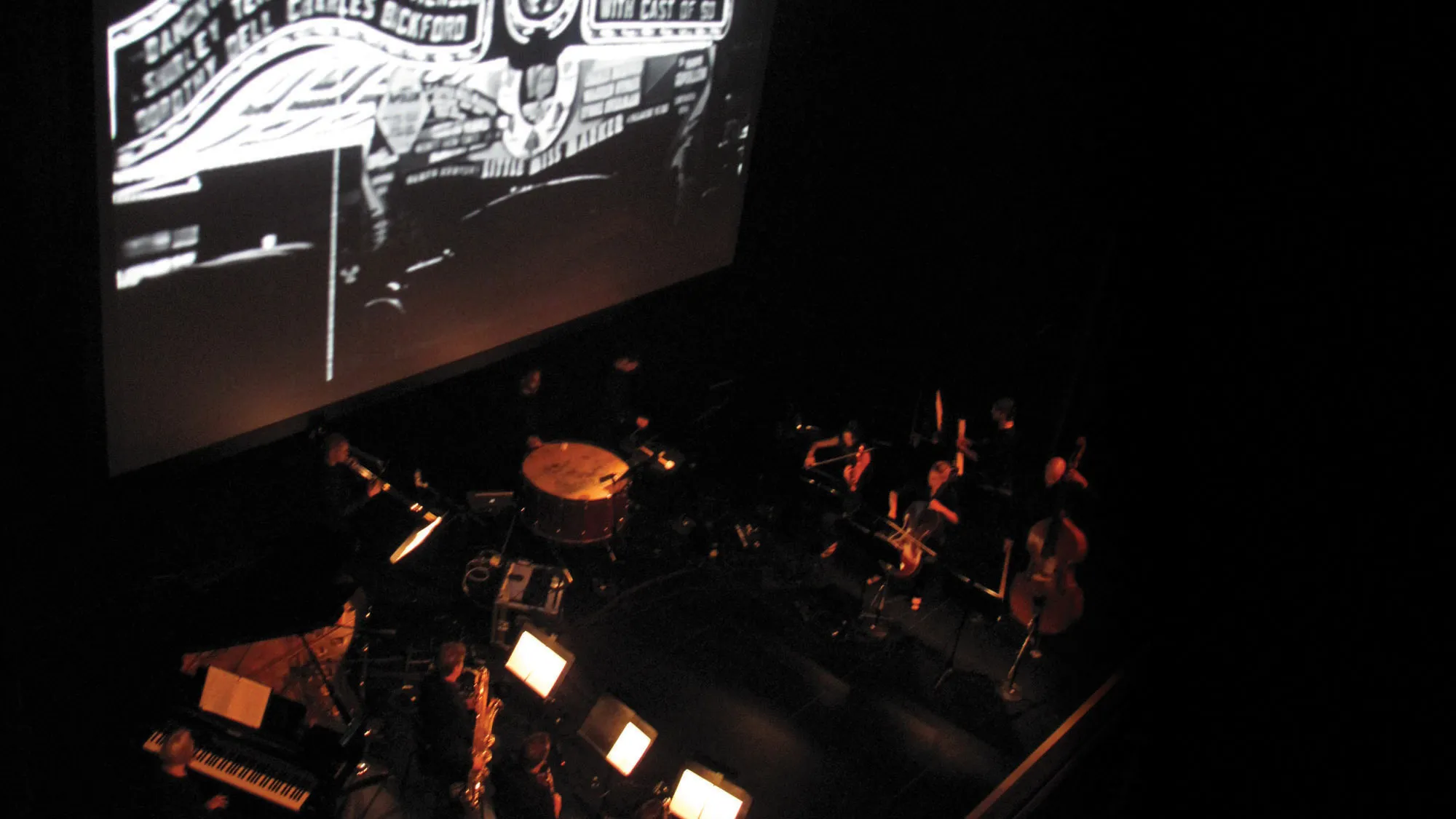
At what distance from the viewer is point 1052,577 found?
5418 millimetres

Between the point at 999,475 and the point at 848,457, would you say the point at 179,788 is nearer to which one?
the point at 848,457

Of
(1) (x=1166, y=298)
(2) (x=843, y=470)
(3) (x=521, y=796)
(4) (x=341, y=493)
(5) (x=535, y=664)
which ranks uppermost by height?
(1) (x=1166, y=298)

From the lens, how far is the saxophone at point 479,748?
4.26 meters

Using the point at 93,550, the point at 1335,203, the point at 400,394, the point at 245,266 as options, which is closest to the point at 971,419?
the point at 1335,203

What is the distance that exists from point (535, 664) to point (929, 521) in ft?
7.36

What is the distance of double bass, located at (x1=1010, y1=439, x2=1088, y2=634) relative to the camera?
5344 mm

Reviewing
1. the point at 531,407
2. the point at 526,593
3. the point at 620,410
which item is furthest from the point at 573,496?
the point at 620,410

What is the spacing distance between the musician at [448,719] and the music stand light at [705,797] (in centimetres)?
85

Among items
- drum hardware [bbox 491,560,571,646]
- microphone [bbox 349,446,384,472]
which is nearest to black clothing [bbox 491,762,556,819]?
drum hardware [bbox 491,560,571,646]

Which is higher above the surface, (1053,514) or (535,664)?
(1053,514)

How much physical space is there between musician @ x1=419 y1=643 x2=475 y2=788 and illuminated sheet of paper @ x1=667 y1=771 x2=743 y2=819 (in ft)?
2.78

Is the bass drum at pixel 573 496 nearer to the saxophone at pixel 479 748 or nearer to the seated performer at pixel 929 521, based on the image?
the saxophone at pixel 479 748

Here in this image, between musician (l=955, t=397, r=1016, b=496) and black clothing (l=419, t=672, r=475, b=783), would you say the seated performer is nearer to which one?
musician (l=955, t=397, r=1016, b=496)

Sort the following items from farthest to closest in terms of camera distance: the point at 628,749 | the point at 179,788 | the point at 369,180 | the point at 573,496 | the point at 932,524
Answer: the point at 932,524 → the point at 573,496 → the point at 369,180 → the point at 628,749 → the point at 179,788
